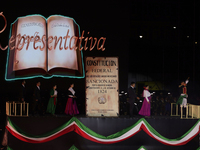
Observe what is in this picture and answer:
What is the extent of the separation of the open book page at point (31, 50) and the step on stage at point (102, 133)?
1.83 metres

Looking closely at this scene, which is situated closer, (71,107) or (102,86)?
(102,86)

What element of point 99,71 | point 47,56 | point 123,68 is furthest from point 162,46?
point 47,56

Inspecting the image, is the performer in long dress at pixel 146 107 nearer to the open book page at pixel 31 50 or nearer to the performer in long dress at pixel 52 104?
the performer in long dress at pixel 52 104

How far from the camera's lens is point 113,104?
9.07 meters

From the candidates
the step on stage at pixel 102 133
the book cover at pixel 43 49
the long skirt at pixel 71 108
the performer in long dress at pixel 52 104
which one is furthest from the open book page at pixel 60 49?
the step on stage at pixel 102 133

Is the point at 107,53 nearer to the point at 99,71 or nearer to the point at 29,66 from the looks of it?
the point at 99,71

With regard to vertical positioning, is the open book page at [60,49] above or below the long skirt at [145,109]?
above

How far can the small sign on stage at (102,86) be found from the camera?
29.6ft

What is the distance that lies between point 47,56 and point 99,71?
1876 mm

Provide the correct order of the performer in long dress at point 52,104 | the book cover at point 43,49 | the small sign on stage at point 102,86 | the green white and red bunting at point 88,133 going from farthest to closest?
the performer in long dress at point 52,104 < the book cover at point 43,49 < the small sign on stage at point 102,86 < the green white and red bunting at point 88,133

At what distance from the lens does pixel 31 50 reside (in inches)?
366

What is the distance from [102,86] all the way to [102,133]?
156 centimetres

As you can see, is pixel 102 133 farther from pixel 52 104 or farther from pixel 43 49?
pixel 43 49

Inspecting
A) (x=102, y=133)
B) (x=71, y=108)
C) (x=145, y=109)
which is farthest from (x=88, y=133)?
(x=145, y=109)
